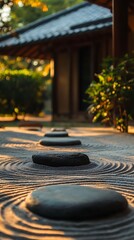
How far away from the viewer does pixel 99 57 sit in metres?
12.9

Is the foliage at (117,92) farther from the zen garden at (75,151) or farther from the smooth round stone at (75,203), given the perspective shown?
the smooth round stone at (75,203)

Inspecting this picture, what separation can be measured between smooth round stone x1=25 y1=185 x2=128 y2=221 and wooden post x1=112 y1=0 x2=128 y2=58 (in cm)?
600

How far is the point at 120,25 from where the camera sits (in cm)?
784

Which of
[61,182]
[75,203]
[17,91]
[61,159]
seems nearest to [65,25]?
[17,91]

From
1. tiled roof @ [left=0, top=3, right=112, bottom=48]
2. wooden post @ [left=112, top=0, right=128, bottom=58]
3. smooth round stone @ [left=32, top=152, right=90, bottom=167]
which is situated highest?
tiled roof @ [left=0, top=3, right=112, bottom=48]

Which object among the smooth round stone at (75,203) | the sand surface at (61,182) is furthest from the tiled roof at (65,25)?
the smooth round stone at (75,203)

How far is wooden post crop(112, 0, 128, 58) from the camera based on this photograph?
25.7ft

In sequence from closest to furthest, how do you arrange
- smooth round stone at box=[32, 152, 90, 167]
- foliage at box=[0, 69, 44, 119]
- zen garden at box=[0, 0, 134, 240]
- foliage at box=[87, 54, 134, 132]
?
1. zen garden at box=[0, 0, 134, 240]
2. smooth round stone at box=[32, 152, 90, 167]
3. foliage at box=[87, 54, 134, 132]
4. foliage at box=[0, 69, 44, 119]

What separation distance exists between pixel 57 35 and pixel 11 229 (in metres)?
11.0

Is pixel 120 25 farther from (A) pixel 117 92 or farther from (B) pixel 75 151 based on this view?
(B) pixel 75 151

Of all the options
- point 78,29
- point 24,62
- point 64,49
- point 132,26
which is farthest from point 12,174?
point 24,62

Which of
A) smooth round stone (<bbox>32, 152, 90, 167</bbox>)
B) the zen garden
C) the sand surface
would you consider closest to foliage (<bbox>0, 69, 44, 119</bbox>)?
the zen garden

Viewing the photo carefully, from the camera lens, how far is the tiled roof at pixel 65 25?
12127mm

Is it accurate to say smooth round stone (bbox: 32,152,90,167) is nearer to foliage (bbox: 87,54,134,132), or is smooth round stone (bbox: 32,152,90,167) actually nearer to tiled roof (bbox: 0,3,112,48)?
foliage (bbox: 87,54,134,132)
